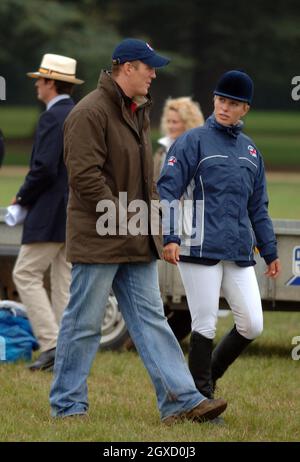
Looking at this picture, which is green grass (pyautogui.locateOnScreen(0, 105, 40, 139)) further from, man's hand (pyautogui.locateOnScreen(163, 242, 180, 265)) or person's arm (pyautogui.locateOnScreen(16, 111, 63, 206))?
man's hand (pyautogui.locateOnScreen(163, 242, 180, 265))

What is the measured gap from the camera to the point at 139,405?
757cm

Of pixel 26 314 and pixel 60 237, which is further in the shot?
pixel 26 314

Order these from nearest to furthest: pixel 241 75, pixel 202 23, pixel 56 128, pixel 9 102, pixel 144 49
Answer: pixel 144 49
pixel 241 75
pixel 56 128
pixel 202 23
pixel 9 102

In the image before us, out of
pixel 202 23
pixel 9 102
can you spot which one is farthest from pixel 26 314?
pixel 9 102

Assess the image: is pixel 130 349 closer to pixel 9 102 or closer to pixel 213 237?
pixel 213 237

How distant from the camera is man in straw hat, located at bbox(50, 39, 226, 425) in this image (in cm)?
659

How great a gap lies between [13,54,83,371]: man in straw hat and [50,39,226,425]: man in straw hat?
224cm

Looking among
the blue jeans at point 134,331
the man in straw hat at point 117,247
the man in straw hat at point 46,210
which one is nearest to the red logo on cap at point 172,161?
the man in straw hat at point 117,247

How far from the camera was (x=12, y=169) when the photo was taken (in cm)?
3344

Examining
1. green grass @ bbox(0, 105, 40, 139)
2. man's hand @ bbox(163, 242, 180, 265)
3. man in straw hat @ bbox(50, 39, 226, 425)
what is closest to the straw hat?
man in straw hat @ bbox(50, 39, 226, 425)

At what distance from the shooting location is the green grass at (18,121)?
4892 cm

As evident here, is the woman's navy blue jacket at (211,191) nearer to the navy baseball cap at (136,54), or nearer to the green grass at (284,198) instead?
the navy baseball cap at (136,54)

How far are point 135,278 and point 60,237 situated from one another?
2.38 m

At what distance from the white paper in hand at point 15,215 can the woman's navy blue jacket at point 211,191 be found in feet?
7.64
